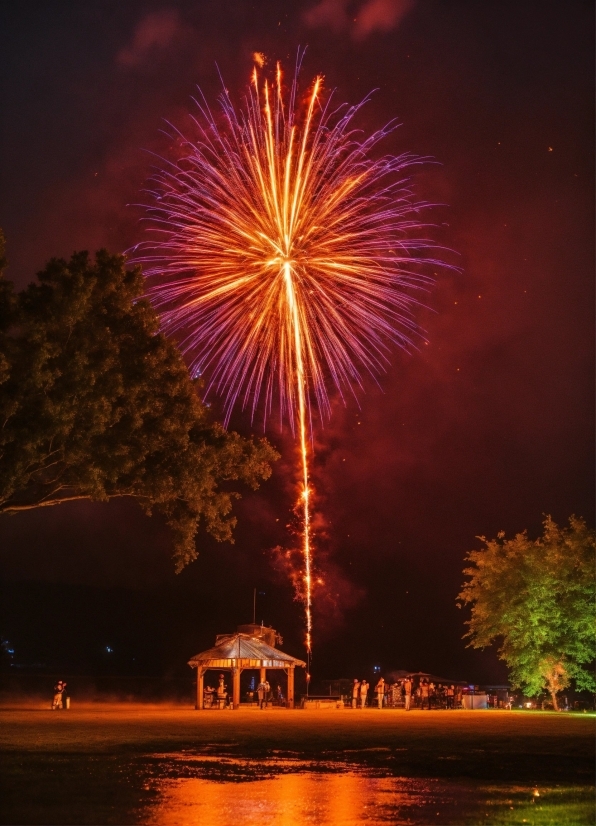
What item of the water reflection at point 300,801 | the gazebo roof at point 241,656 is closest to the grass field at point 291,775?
the water reflection at point 300,801

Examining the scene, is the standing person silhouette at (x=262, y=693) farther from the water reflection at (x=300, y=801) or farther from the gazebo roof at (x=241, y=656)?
the water reflection at (x=300, y=801)

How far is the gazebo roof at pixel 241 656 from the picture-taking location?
150 feet

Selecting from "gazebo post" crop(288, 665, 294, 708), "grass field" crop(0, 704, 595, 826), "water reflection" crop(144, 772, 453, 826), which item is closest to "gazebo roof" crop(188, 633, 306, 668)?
"gazebo post" crop(288, 665, 294, 708)

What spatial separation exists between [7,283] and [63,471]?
4.99 metres

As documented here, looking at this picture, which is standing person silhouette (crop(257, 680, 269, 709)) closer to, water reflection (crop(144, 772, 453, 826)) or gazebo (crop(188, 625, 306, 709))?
gazebo (crop(188, 625, 306, 709))

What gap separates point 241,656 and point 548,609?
49.0ft

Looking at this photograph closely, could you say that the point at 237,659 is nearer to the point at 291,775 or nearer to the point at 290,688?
the point at 290,688

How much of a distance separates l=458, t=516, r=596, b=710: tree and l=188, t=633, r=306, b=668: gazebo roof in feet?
36.3

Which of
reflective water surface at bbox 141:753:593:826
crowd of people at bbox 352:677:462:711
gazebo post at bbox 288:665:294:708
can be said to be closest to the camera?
reflective water surface at bbox 141:753:593:826

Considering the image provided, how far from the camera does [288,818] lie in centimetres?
1188

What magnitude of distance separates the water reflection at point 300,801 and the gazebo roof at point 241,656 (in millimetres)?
30102

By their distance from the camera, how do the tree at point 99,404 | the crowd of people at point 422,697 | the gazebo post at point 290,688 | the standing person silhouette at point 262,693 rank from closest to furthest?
the tree at point 99,404 → the standing person silhouette at point 262,693 → the gazebo post at point 290,688 → the crowd of people at point 422,697

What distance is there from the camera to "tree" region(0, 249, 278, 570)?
23.7 meters

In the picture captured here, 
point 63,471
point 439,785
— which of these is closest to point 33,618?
point 63,471
